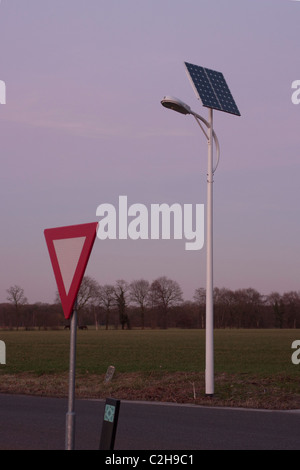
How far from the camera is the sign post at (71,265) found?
21.6 feet

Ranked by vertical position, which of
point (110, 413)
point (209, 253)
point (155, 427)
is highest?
point (209, 253)

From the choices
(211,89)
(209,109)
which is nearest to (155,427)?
(209,109)

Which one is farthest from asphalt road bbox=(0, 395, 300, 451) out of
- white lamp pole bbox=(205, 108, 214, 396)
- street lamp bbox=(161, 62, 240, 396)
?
street lamp bbox=(161, 62, 240, 396)

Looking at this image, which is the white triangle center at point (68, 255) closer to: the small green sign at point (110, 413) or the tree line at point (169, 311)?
the small green sign at point (110, 413)

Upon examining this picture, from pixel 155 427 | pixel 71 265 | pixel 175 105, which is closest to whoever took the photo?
pixel 71 265

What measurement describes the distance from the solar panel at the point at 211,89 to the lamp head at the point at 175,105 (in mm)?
546

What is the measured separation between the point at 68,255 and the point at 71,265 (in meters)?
0.11

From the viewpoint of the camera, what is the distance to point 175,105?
1631 cm

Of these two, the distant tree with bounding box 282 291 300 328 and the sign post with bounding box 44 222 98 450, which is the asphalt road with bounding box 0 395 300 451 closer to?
the sign post with bounding box 44 222 98 450

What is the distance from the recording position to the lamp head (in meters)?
16.2

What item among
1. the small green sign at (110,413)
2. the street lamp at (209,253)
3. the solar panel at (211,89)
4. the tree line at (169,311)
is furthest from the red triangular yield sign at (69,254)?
the tree line at (169,311)

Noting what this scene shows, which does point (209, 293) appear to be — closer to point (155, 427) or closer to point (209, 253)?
point (209, 253)

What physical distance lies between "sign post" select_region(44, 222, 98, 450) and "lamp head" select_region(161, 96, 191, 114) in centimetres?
978
